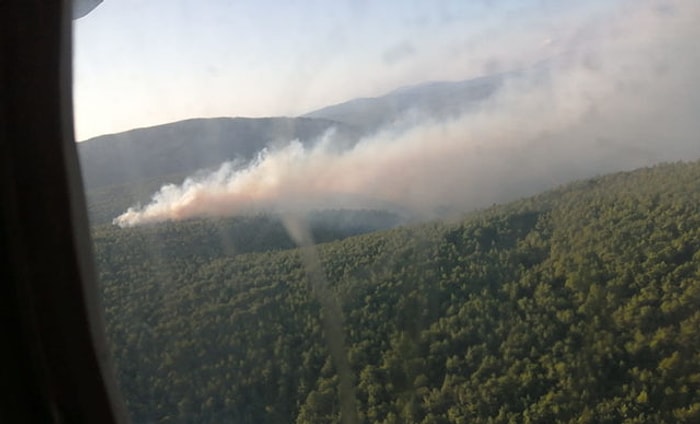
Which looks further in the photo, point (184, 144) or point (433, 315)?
point (184, 144)

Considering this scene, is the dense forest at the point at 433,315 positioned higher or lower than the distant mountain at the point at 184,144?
lower

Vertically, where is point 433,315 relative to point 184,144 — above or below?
below

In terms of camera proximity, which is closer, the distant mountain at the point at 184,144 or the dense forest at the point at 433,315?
the dense forest at the point at 433,315

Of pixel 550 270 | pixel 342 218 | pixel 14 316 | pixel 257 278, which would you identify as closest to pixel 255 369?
pixel 257 278
